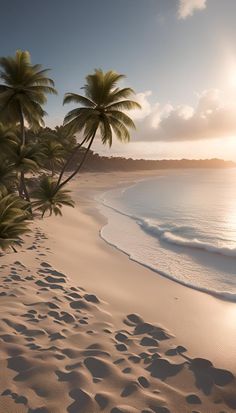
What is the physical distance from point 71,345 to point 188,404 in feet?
6.28

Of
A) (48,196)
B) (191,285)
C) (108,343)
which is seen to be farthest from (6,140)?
(108,343)

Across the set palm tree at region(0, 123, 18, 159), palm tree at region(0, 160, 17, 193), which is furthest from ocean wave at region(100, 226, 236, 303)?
palm tree at region(0, 123, 18, 159)

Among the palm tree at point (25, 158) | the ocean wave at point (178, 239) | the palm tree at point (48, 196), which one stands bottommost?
the ocean wave at point (178, 239)

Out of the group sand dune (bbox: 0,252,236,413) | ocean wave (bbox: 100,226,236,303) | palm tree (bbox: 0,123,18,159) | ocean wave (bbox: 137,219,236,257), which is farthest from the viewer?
palm tree (bbox: 0,123,18,159)

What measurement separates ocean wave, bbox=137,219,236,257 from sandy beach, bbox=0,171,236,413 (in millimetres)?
5081

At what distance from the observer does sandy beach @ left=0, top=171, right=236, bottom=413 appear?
375 centimetres

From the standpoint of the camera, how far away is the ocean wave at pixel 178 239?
1295 centimetres

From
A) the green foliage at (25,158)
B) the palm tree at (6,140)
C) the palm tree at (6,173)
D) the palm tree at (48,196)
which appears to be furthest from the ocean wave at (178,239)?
the palm tree at (6,140)

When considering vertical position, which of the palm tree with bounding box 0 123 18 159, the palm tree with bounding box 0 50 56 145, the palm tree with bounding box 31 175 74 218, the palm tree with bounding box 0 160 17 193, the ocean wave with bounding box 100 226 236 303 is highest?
the palm tree with bounding box 0 50 56 145

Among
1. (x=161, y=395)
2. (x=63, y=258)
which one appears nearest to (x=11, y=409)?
(x=161, y=395)

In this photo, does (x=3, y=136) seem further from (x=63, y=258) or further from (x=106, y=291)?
(x=106, y=291)

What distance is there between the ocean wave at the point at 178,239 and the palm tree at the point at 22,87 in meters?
9.05

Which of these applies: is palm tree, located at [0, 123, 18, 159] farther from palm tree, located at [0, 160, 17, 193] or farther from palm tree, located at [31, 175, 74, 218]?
palm tree, located at [31, 175, 74, 218]

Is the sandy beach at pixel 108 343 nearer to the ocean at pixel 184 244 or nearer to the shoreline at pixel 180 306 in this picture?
the shoreline at pixel 180 306
